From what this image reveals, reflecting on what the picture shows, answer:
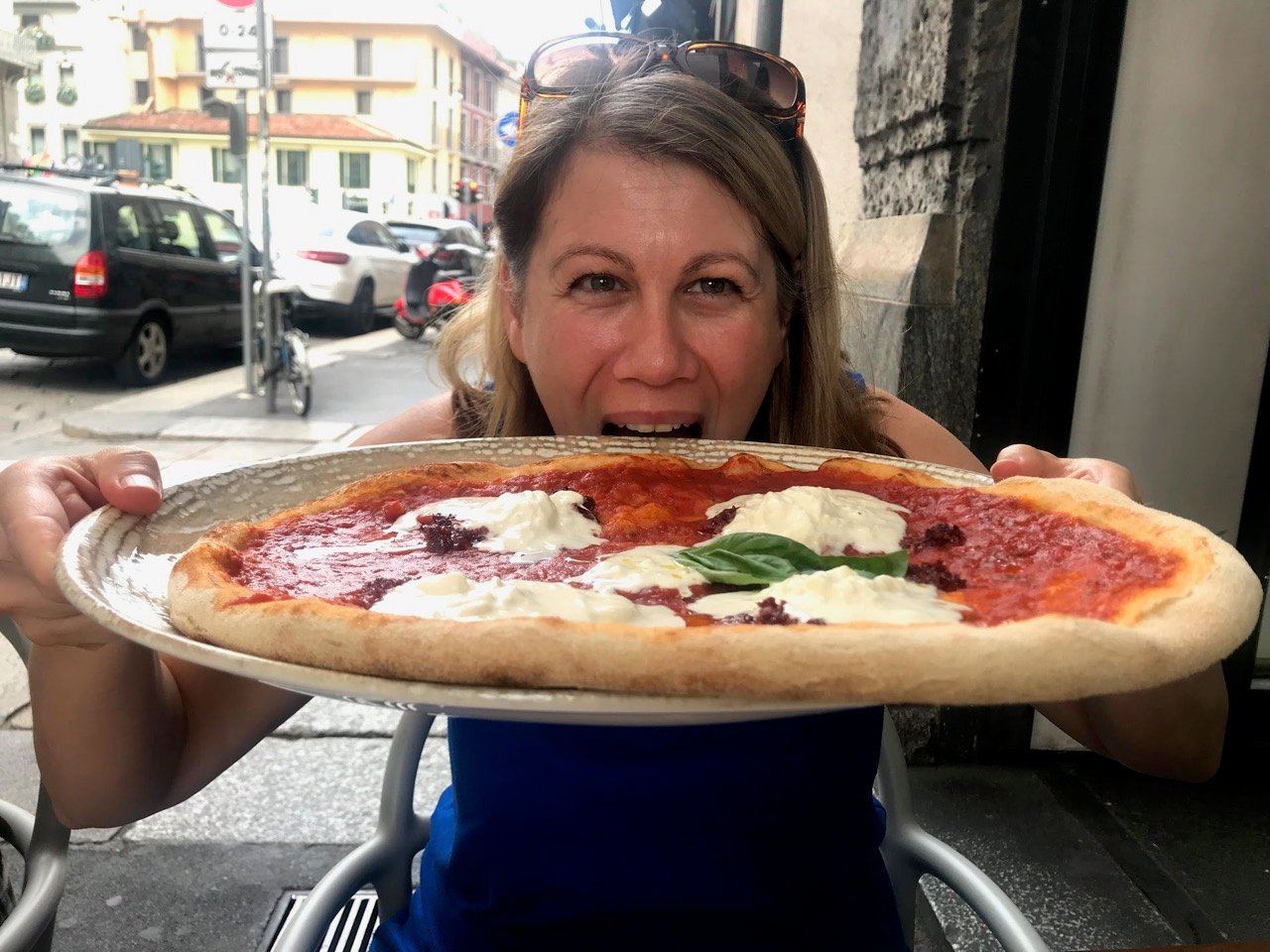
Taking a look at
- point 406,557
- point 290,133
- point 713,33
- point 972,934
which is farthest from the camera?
point 290,133

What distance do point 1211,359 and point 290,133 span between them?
55.3 m

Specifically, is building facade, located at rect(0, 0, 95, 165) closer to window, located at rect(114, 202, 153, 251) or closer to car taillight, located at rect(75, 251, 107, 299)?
window, located at rect(114, 202, 153, 251)

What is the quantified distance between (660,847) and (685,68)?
141 centimetres

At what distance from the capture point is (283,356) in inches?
377

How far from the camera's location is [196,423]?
335 inches

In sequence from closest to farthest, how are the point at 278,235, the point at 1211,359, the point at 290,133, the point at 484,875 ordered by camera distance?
the point at 484,875 < the point at 1211,359 < the point at 278,235 < the point at 290,133

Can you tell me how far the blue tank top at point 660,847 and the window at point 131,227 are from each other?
1012 cm

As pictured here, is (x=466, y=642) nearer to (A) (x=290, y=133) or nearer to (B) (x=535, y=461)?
(B) (x=535, y=461)

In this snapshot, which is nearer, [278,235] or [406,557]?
[406,557]

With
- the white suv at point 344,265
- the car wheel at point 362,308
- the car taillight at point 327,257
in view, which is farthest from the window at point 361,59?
the car taillight at point 327,257

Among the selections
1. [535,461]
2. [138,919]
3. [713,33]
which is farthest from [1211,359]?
[713,33]

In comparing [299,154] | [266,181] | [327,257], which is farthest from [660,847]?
[299,154]

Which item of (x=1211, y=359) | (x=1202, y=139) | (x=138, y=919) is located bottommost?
(x=138, y=919)

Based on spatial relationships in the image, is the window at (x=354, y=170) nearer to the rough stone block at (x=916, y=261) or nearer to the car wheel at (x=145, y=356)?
the car wheel at (x=145, y=356)
